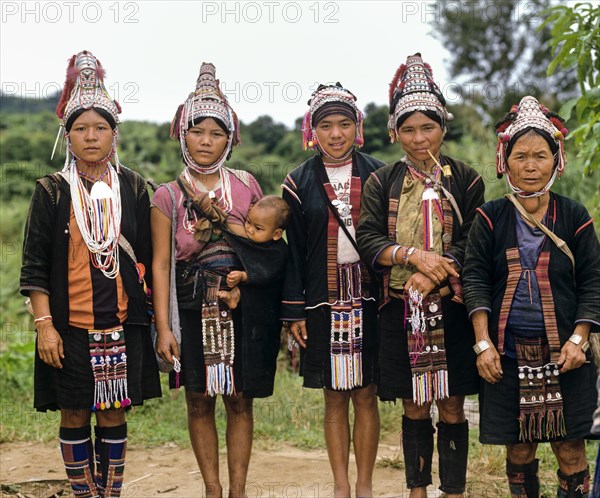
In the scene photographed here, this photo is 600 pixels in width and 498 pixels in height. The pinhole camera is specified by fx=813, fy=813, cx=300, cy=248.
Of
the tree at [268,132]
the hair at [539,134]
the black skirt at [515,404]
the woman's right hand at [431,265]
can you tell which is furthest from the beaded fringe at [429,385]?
the tree at [268,132]

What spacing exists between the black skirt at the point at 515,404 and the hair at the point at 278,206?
4.46ft

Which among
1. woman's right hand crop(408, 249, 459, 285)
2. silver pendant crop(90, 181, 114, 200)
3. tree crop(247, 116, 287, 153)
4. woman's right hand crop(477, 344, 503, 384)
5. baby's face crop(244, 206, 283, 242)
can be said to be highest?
tree crop(247, 116, 287, 153)

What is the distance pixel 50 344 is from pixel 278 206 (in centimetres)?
137

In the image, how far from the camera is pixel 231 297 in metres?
4.33

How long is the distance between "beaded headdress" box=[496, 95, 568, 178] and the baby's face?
1.20 metres

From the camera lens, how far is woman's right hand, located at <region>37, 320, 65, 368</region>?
4.02 meters

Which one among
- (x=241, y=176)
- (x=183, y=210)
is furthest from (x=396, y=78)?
(x=183, y=210)

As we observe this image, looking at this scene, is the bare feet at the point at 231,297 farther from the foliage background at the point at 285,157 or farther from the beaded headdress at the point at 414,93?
the foliage background at the point at 285,157

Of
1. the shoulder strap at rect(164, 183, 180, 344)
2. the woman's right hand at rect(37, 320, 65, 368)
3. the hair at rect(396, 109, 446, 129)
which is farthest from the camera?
the shoulder strap at rect(164, 183, 180, 344)

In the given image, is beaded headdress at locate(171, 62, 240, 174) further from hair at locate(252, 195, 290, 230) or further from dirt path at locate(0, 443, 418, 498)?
dirt path at locate(0, 443, 418, 498)

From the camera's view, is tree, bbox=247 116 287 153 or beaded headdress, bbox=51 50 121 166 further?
tree, bbox=247 116 287 153

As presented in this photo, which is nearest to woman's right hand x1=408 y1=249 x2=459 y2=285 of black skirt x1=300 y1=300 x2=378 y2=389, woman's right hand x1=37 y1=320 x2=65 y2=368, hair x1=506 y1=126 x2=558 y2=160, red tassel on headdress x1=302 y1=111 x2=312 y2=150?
black skirt x1=300 y1=300 x2=378 y2=389

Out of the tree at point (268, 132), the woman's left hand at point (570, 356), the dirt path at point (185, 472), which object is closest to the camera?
the woman's left hand at point (570, 356)

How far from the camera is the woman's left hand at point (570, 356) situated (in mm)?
3766
